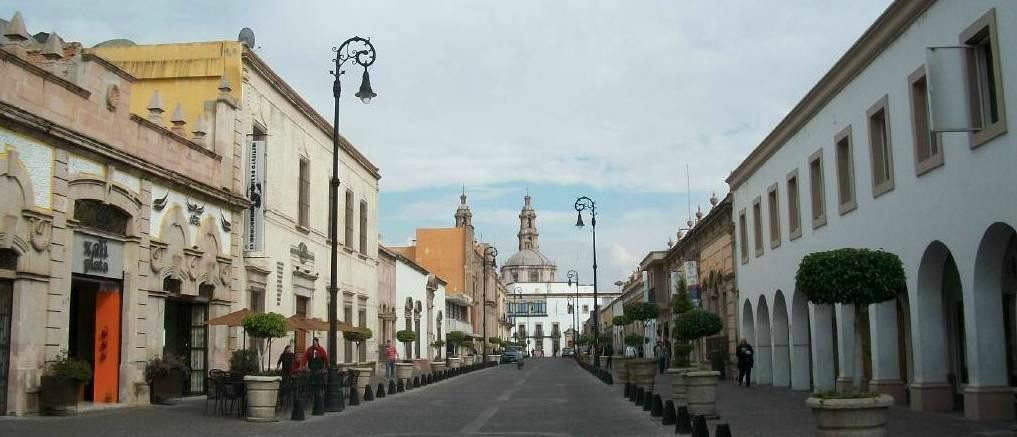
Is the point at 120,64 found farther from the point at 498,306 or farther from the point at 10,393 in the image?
the point at 498,306

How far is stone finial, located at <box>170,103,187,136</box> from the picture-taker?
2356 cm

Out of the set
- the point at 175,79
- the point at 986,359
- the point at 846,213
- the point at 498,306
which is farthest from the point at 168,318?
the point at 498,306

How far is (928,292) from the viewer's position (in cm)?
1642

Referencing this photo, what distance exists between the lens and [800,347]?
2527 centimetres

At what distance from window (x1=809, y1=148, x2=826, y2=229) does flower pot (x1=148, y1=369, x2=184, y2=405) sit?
15.2m

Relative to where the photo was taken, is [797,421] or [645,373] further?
[645,373]

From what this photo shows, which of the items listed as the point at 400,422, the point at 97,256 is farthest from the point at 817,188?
the point at 97,256

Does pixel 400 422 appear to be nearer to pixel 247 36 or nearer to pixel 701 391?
pixel 701 391

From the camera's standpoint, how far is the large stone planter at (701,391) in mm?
16281

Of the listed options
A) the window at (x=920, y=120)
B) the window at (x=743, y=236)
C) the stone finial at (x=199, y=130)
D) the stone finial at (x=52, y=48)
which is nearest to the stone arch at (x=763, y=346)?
the window at (x=743, y=236)

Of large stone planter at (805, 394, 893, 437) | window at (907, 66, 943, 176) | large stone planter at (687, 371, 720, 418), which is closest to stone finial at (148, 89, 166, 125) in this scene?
large stone planter at (687, 371, 720, 418)

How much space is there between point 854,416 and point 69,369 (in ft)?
44.0

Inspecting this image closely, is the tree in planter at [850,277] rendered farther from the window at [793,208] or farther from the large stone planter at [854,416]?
the window at [793,208]

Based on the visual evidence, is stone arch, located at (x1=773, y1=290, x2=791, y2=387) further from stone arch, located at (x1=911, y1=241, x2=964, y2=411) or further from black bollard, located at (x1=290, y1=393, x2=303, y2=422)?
black bollard, located at (x1=290, y1=393, x2=303, y2=422)
